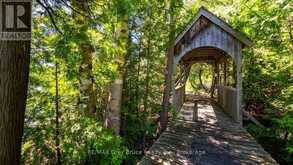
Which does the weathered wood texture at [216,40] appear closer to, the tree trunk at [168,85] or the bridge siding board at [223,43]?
the bridge siding board at [223,43]

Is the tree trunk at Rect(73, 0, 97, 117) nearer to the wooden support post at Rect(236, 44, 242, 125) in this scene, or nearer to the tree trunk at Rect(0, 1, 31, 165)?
the tree trunk at Rect(0, 1, 31, 165)

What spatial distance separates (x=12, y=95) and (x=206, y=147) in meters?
4.47

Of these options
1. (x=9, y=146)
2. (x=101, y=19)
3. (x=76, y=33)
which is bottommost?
(x=9, y=146)

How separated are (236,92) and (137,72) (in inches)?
146

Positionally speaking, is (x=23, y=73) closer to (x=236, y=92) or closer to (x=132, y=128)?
(x=132, y=128)

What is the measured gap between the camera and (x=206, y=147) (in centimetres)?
557

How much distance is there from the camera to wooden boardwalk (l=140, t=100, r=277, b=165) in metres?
4.79

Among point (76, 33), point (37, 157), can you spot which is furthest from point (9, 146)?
point (37, 157)

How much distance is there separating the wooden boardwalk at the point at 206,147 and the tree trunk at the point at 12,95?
2.66 m

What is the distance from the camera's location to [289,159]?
23.0 feet

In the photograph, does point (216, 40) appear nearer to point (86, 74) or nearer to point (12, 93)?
point (86, 74)

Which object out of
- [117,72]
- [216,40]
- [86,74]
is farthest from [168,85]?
[86,74]

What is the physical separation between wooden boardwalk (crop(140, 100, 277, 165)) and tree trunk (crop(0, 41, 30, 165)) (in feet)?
8.71

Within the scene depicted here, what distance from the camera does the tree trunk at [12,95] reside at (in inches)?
97.0
